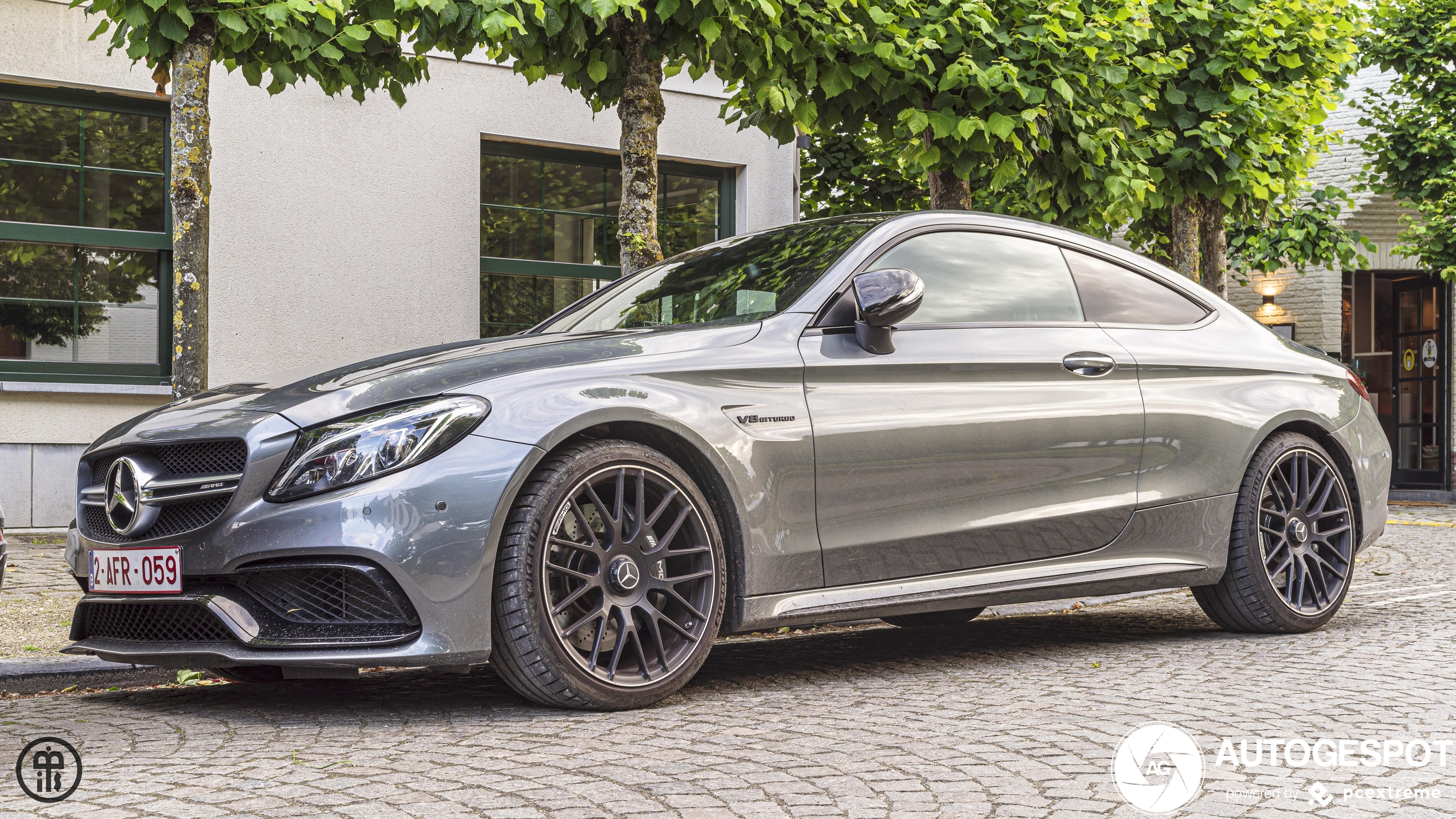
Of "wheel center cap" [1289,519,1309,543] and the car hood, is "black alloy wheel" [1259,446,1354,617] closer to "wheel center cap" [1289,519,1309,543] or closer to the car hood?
"wheel center cap" [1289,519,1309,543]

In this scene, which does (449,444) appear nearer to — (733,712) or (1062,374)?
(733,712)

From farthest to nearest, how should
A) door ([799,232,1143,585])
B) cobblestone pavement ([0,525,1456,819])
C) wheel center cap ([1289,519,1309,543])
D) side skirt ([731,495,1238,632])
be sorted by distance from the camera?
1. wheel center cap ([1289,519,1309,543])
2. door ([799,232,1143,585])
3. side skirt ([731,495,1238,632])
4. cobblestone pavement ([0,525,1456,819])

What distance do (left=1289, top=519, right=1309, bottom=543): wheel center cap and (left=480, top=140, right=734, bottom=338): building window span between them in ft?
26.3

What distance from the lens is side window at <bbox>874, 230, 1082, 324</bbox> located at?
5195mm

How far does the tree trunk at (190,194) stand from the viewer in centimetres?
654

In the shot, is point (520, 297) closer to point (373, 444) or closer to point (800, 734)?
point (373, 444)

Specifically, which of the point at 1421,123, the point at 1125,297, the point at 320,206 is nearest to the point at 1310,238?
the point at 1421,123

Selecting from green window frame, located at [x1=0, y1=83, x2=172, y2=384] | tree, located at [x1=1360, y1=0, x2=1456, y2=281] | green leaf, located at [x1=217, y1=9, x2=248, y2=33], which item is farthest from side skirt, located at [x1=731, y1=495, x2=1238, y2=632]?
tree, located at [x1=1360, y1=0, x2=1456, y2=281]

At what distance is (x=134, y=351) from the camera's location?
11148mm

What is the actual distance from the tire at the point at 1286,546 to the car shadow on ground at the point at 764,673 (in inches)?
6.8

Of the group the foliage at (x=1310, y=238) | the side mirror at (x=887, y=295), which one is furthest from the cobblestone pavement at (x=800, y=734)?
the foliage at (x=1310, y=238)

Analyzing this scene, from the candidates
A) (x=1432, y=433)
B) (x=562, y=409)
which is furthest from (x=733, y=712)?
(x=1432, y=433)

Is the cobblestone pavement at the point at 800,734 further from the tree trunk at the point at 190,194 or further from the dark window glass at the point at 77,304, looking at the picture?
the dark window glass at the point at 77,304

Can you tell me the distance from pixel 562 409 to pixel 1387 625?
402cm
